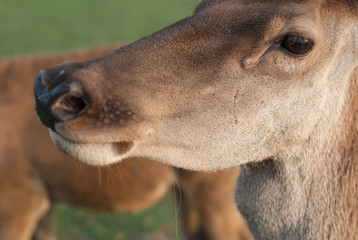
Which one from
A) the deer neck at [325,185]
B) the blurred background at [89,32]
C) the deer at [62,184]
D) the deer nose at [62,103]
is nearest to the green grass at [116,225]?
the blurred background at [89,32]

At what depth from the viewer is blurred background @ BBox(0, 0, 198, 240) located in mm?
6805

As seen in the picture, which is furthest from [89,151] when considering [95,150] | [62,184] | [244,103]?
[62,184]

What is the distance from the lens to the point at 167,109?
2.21 m

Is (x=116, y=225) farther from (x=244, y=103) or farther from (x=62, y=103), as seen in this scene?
(x=62, y=103)

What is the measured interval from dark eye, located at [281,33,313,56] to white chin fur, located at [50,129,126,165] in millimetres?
928

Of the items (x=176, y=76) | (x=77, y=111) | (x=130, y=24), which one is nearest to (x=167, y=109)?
(x=176, y=76)

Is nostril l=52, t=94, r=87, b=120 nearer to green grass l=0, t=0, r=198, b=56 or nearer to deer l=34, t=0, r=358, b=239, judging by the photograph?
deer l=34, t=0, r=358, b=239

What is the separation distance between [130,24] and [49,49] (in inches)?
178

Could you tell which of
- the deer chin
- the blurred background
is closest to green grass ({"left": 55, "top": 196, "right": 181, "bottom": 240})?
the blurred background

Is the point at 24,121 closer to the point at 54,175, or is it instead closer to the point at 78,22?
the point at 54,175

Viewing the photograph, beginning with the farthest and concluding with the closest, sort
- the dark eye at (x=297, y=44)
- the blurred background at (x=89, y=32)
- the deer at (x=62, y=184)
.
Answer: the blurred background at (x=89, y=32)
the deer at (x=62, y=184)
the dark eye at (x=297, y=44)

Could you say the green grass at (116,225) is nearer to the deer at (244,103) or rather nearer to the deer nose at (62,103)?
the deer at (244,103)

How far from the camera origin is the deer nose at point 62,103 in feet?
6.65

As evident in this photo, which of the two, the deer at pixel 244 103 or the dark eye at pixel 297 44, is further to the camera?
the dark eye at pixel 297 44
